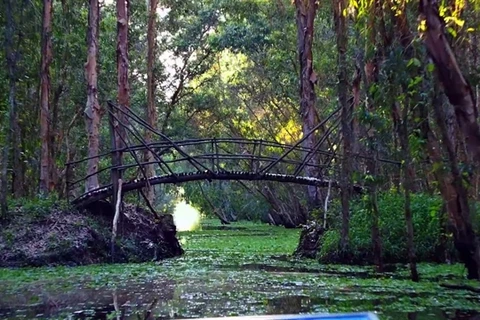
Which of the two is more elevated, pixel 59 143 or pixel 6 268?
pixel 59 143

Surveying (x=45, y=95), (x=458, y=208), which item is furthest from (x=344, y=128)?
(x=45, y=95)

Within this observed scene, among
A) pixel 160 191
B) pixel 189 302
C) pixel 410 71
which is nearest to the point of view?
pixel 410 71

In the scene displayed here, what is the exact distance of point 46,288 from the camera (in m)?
10.8

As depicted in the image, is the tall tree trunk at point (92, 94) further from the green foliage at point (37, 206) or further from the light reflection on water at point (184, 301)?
the light reflection on water at point (184, 301)

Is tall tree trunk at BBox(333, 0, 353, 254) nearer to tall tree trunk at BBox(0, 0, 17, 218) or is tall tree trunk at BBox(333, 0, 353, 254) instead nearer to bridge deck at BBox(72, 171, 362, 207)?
bridge deck at BBox(72, 171, 362, 207)

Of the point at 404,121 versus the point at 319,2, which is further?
the point at 319,2

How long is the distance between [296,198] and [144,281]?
23.2 m

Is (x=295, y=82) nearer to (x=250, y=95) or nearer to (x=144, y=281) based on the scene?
(x=250, y=95)

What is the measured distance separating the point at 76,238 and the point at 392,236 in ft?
22.2

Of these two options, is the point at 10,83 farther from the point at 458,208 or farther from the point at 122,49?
the point at 458,208

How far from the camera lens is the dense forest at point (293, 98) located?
29.8 ft

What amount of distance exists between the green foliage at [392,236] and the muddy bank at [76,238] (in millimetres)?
4546

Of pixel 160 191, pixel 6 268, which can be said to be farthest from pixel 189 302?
pixel 160 191

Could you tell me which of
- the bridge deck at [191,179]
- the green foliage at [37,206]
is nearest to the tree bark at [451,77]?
the bridge deck at [191,179]
